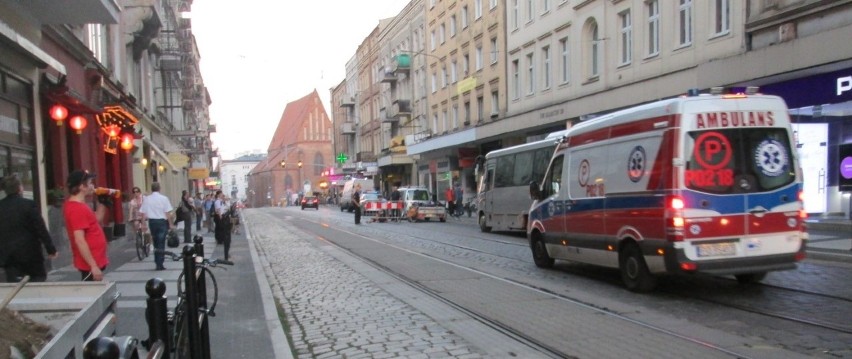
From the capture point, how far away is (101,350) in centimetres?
198

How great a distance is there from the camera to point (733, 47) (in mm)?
17391

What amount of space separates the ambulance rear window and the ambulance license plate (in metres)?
0.68

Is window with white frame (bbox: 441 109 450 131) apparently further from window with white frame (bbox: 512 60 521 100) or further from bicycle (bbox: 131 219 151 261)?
bicycle (bbox: 131 219 151 261)

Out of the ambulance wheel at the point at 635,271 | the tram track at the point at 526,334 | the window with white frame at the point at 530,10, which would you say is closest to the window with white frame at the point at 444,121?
the window with white frame at the point at 530,10

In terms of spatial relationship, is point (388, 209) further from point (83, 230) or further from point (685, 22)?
point (83, 230)

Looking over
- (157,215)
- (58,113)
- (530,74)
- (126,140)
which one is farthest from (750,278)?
(530,74)

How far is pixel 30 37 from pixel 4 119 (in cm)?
155

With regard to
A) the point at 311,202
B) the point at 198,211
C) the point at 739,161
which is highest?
the point at 739,161

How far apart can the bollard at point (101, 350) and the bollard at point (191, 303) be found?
250 cm

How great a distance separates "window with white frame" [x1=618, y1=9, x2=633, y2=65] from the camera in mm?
22203

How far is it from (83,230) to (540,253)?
7.99 metres

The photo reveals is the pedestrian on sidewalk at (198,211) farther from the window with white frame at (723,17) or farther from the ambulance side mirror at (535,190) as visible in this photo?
the window with white frame at (723,17)

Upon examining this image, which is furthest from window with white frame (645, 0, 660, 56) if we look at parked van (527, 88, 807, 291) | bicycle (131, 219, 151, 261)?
bicycle (131, 219, 151, 261)

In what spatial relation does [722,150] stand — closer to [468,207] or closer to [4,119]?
[4,119]
